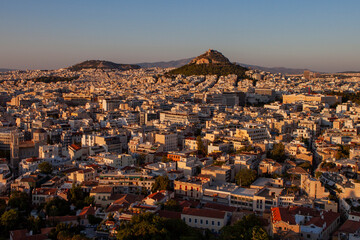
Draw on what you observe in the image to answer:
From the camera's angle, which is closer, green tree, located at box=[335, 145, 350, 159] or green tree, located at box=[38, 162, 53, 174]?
green tree, located at box=[38, 162, 53, 174]

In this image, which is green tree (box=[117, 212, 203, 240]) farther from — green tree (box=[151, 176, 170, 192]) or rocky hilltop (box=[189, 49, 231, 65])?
rocky hilltop (box=[189, 49, 231, 65])

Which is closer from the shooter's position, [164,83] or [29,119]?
[29,119]

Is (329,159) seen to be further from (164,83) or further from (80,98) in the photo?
(164,83)

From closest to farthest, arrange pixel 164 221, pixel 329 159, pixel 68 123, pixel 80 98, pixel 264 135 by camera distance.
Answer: pixel 164 221, pixel 329 159, pixel 264 135, pixel 68 123, pixel 80 98

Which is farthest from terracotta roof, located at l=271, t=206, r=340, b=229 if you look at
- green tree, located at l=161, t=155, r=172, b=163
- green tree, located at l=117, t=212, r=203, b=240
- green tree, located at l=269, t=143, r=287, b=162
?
green tree, located at l=161, t=155, r=172, b=163

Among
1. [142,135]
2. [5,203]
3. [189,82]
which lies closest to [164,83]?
[189,82]

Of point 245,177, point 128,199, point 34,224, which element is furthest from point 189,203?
point 34,224
